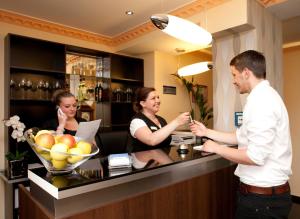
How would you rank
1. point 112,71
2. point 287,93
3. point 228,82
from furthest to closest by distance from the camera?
point 287,93 < point 112,71 < point 228,82

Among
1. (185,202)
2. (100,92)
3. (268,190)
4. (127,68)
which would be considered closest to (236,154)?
(268,190)

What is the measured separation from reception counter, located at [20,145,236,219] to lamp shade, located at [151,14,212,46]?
82 cm

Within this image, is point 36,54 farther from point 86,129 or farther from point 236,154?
point 236,154

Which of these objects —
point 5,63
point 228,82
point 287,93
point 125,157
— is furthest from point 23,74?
point 287,93

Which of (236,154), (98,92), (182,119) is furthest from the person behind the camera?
(98,92)

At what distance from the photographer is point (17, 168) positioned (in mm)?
2367

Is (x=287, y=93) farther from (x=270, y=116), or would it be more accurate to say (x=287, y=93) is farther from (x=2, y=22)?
(x=2, y=22)

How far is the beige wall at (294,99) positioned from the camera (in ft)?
12.6

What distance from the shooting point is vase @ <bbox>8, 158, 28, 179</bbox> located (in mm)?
2334

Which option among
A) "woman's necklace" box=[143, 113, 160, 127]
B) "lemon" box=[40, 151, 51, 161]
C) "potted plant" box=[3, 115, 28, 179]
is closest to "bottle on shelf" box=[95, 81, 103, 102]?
"potted plant" box=[3, 115, 28, 179]

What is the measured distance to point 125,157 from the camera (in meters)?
1.27

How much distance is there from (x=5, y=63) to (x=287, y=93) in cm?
441

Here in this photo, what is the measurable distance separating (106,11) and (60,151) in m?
2.26

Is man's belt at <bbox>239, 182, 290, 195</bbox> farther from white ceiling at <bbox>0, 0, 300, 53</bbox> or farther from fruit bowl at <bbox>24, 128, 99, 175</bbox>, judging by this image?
white ceiling at <bbox>0, 0, 300, 53</bbox>
